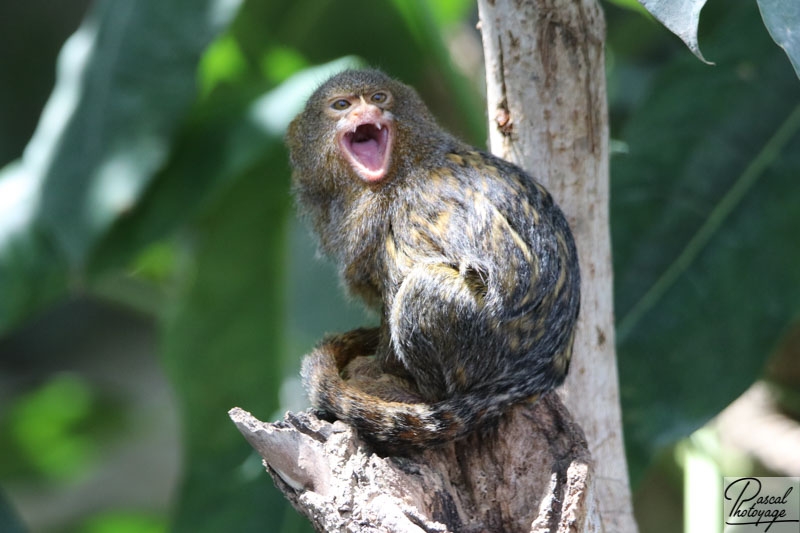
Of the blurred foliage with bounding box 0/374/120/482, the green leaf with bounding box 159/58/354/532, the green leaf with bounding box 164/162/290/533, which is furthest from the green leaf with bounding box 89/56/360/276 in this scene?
the blurred foliage with bounding box 0/374/120/482

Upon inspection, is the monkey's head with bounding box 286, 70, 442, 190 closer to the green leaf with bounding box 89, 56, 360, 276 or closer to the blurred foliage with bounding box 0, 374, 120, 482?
Result: the green leaf with bounding box 89, 56, 360, 276

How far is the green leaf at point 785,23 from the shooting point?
1712 mm

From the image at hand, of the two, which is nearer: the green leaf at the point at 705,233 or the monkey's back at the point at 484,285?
the monkey's back at the point at 484,285

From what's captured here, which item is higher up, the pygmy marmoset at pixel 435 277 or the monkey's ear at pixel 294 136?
the monkey's ear at pixel 294 136

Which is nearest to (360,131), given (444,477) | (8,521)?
(444,477)

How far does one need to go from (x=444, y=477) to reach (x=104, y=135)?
1993 mm

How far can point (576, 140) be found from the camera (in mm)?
2240

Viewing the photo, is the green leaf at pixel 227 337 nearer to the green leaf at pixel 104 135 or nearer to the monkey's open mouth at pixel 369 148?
the green leaf at pixel 104 135

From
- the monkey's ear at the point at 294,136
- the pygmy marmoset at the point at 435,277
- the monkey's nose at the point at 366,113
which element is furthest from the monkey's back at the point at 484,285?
the monkey's ear at the point at 294,136

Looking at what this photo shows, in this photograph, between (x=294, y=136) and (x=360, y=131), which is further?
(x=294, y=136)

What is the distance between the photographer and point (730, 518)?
2516mm

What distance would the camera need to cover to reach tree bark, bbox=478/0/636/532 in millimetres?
2186

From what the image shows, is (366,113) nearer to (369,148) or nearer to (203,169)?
(369,148)

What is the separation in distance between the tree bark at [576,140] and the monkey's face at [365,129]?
282 mm
